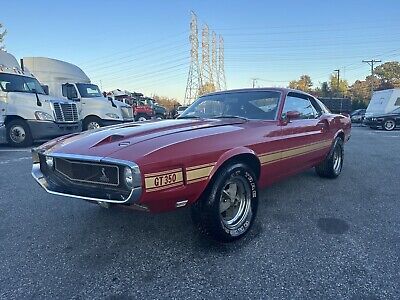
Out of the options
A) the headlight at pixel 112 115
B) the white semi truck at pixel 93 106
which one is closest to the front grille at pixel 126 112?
the white semi truck at pixel 93 106

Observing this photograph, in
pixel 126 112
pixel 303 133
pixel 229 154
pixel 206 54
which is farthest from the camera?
pixel 206 54

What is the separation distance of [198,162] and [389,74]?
276 ft

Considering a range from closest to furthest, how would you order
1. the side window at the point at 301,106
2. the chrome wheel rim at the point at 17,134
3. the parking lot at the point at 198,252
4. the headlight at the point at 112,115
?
the parking lot at the point at 198,252 < the side window at the point at 301,106 < the chrome wheel rim at the point at 17,134 < the headlight at the point at 112,115

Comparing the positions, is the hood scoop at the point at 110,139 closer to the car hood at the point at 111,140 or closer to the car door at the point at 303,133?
the car hood at the point at 111,140

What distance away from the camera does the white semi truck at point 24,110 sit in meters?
9.57

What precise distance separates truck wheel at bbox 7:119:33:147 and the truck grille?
995 millimetres

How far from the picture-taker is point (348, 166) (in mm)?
6582

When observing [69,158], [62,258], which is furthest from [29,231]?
[69,158]

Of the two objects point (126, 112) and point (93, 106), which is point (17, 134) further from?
point (126, 112)

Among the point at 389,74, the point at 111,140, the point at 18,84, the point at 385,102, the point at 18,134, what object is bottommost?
the point at 385,102

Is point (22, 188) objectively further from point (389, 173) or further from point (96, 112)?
point (96, 112)

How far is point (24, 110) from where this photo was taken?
9.70 metres

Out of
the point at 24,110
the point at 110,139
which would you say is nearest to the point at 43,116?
the point at 24,110

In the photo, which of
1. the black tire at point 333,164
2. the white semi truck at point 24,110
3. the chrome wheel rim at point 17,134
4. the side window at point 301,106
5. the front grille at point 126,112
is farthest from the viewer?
the front grille at point 126,112
